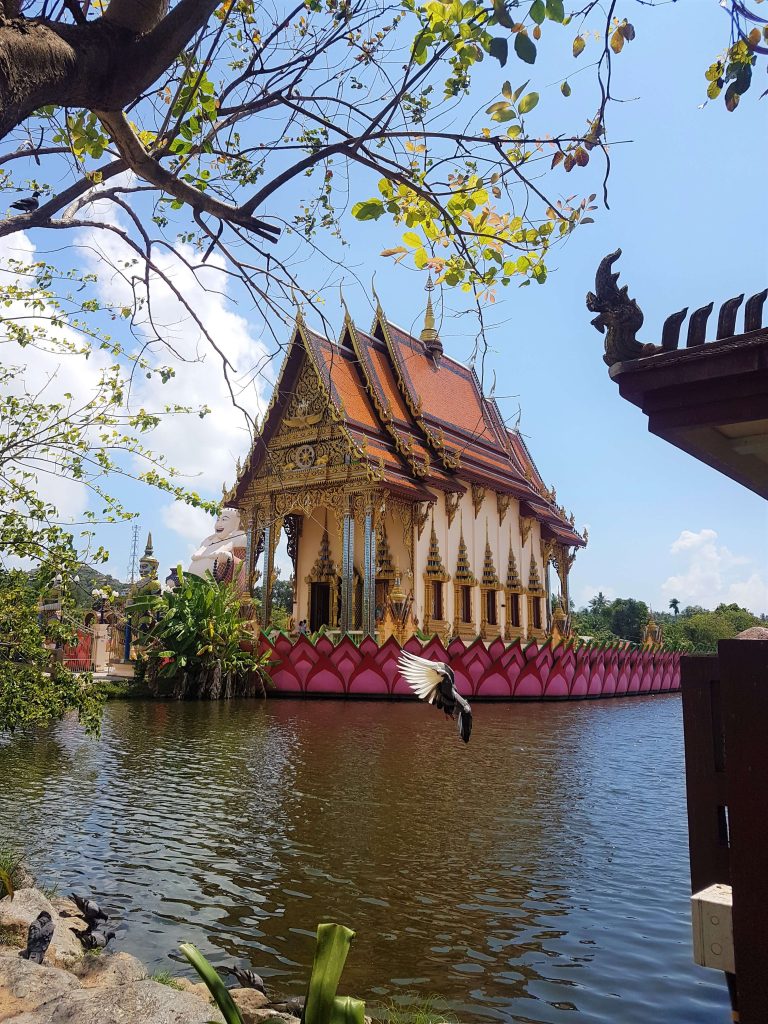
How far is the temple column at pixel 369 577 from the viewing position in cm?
1672

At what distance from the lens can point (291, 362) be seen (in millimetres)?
19141

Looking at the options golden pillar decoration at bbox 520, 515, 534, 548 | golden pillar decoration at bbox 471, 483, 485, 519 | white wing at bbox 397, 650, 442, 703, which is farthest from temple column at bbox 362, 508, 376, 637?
white wing at bbox 397, 650, 442, 703

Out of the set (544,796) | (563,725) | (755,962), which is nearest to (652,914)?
(755,962)

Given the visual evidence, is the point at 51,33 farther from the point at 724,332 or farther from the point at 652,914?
the point at 652,914

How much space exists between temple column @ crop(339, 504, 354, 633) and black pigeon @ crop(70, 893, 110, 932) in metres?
13.8

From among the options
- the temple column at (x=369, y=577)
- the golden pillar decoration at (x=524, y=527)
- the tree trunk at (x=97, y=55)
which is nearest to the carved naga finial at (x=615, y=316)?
the tree trunk at (x=97, y=55)

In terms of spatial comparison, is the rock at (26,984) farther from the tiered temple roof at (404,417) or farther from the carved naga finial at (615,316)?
the tiered temple roof at (404,417)

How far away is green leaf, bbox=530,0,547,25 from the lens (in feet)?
8.63

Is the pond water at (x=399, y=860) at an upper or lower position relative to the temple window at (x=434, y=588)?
lower

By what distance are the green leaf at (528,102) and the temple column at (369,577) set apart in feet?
45.3

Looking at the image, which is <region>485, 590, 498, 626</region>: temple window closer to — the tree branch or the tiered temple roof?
the tiered temple roof

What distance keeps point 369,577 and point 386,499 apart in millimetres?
1840

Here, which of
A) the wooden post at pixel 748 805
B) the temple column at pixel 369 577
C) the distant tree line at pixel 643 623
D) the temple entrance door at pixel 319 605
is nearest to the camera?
the wooden post at pixel 748 805

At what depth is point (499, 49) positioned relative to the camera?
2.74 m
